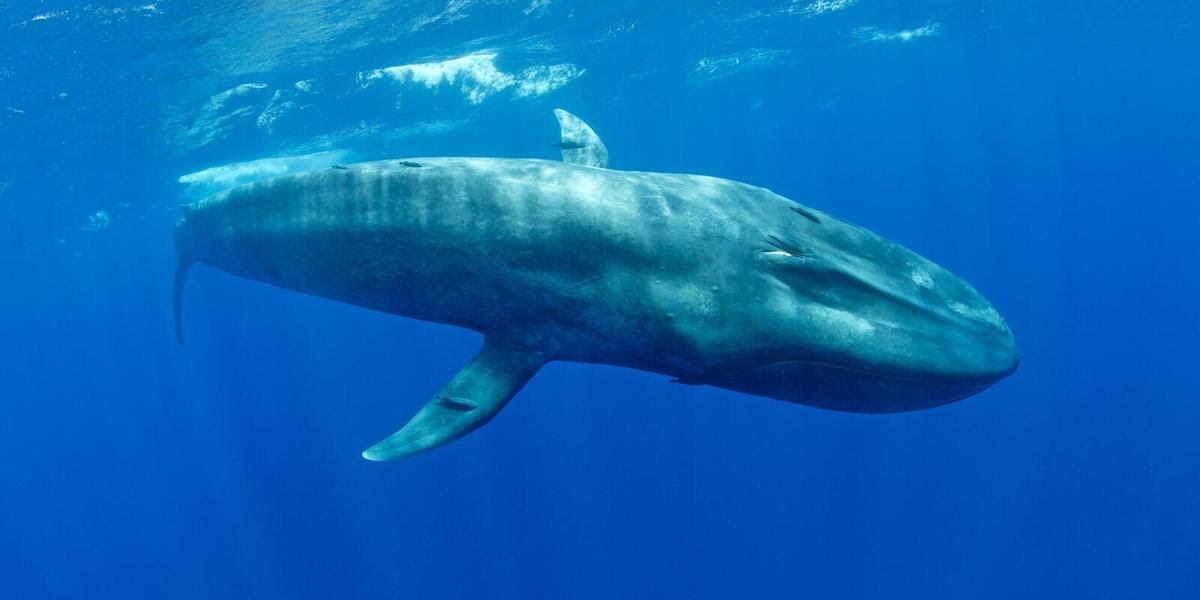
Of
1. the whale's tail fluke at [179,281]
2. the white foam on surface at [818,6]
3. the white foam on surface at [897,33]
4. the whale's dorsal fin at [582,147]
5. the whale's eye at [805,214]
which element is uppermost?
the white foam on surface at [818,6]

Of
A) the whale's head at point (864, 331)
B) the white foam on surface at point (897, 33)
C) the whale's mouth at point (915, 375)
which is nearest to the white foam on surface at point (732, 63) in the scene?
the white foam on surface at point (897, 33)

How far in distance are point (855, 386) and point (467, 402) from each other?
2.71 metres

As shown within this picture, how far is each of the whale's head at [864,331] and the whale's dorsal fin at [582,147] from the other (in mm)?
3256

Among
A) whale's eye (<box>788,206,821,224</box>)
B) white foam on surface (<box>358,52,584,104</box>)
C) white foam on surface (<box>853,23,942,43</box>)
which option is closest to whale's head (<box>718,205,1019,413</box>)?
whale's eye (<box>788,206,821,224</box>)

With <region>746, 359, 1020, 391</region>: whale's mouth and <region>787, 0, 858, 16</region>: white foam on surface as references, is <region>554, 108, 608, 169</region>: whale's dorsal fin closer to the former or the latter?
<region>746, 359, 1020, 391</region>: whale's mouth

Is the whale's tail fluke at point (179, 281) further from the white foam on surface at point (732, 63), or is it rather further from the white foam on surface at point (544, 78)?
the white foam on surface at point (732, 63)

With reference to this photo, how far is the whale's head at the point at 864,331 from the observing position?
4277mm

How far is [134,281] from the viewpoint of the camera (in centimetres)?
7275

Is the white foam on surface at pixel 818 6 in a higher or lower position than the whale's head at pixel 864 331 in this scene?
higher

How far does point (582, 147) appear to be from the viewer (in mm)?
7789

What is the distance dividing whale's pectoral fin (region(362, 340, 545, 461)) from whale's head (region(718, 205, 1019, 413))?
64.9 inches

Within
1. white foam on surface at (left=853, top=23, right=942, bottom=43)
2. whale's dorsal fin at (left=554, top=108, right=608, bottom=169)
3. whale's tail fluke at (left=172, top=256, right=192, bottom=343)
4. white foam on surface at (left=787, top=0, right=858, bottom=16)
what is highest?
white foam on surface at (left=787, top=0, right=858, bottom=16)

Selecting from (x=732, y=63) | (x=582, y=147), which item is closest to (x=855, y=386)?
(x=582, y=147)

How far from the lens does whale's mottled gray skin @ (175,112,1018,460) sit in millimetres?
4445
